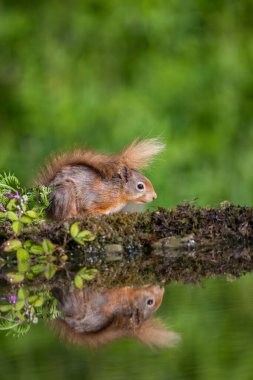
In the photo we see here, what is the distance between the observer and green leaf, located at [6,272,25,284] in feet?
13.3

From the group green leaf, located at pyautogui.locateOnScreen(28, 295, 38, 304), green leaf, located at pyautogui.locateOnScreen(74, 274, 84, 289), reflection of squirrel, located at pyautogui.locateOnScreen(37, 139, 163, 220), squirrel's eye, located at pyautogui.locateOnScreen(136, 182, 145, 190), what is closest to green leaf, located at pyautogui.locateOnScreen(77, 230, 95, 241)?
green leaf, located at pyautogui.locateOnScreen(74, 274, 84, 289)

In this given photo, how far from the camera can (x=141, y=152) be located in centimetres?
539

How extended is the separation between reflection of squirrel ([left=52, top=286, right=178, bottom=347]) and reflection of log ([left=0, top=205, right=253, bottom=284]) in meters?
0.52

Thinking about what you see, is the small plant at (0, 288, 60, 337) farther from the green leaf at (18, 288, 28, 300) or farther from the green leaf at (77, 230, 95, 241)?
the green leaf at (77, 230, 95, 241)

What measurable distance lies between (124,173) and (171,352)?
2782mm

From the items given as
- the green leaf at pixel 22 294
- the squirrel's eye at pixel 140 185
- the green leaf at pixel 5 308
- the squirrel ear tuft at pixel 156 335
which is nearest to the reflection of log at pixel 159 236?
the green leaf at pixel 22 294

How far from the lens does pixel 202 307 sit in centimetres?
331

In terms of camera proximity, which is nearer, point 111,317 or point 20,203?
point 111,317

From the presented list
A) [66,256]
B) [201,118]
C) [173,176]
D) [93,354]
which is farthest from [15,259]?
[201,118]

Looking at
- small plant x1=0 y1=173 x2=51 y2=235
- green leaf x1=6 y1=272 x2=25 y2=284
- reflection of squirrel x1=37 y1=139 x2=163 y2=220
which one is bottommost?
green leaf x1=6 y1=272 x2=25 y2=284

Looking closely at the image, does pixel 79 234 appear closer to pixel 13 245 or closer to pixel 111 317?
pixel 13 245

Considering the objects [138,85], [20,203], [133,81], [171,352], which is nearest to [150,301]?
[171,352]

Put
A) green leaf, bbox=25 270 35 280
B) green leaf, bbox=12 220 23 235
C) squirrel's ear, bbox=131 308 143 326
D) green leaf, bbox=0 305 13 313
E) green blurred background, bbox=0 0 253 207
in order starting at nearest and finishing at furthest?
squirrel's ear, bbox=131 308 143 326 < green leaf, bbox=0 305 13 313 < green leaf, bbox=25 270 35 280 < green leaf, bbox=12 220 23 235 < green blurred background, bbox=0 0 253 207

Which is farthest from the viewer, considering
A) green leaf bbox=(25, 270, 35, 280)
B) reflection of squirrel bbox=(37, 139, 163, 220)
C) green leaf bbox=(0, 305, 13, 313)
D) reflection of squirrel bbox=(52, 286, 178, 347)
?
reflection of squirrel bbox=(37, 139, 163, 220)
